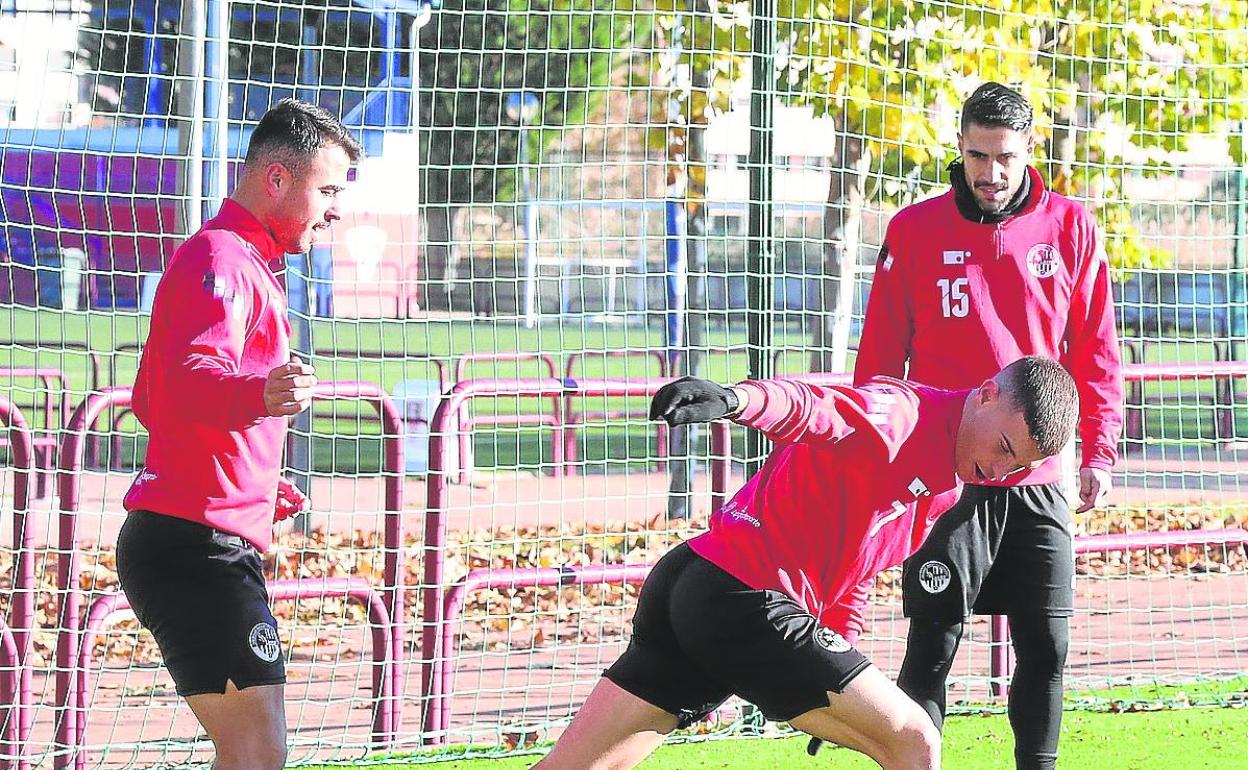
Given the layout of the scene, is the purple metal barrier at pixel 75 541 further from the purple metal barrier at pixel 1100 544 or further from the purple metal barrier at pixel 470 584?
the purple metal barrier at pixel 1100 544

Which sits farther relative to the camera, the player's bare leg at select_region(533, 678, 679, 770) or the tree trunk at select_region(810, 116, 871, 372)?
the tree trunk at select_region(810, 116, 871, 372)

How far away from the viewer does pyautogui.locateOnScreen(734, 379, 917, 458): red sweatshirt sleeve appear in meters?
2.87

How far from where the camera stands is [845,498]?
3320 mm

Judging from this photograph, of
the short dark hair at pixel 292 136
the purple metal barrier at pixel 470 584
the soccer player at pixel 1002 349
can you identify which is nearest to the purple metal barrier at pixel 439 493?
the purple metal barrier at pixel 470 584

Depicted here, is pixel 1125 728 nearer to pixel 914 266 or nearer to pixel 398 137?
pixel 914 266

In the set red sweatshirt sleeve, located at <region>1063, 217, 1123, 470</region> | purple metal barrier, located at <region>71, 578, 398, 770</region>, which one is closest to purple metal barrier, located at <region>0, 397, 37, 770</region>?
purple metal barrier, located at <region>71, 578, 398, 770</region>

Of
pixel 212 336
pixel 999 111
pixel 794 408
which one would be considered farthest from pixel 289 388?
pixel 999 111

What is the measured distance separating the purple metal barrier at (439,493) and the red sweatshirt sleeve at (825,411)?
2210 mm

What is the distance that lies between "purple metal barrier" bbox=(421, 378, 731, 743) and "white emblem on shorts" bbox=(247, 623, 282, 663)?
2189mm

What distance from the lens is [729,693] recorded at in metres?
3.46

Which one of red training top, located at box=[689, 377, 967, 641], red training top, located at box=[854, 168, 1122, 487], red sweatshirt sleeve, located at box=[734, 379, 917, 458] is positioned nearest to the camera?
red sweatshirt sleeve, located at box=[734, 379, 917, 458]

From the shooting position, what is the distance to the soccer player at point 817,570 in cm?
323

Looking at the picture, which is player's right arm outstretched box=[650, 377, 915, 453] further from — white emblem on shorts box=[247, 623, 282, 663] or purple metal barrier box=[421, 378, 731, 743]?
purple metal barrier box=[421, 378, 731, 743]

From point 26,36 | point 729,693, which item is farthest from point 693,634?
→ point 26,36
